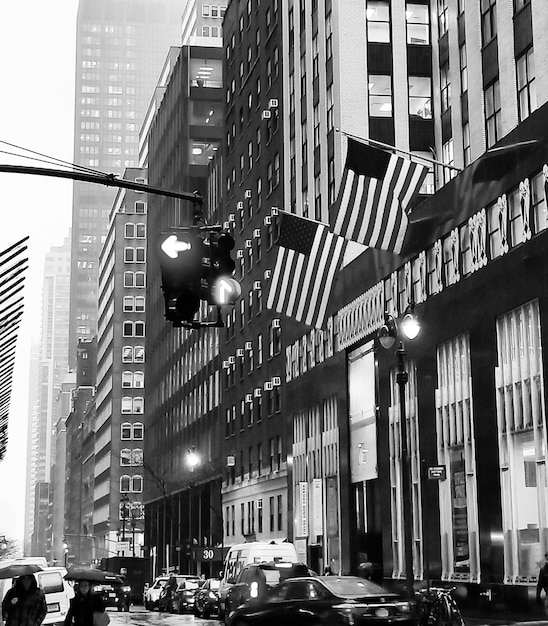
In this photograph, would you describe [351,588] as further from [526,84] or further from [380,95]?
[380,95]

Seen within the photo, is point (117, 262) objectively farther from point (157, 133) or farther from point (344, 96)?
point (344, 96)

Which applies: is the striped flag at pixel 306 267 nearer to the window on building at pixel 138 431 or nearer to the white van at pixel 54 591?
the white van at pixel 54 591

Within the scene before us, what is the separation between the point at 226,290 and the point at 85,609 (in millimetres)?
7752

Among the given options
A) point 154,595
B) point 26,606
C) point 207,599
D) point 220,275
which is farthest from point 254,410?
point 220,275

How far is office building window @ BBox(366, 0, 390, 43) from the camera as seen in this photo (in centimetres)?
5747

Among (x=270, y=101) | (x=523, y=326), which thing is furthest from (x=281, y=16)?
(x=523, y=326)

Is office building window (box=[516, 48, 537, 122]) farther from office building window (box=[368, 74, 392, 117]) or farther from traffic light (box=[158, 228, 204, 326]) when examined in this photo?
traffic light (box=[158, 228, 204, 326])

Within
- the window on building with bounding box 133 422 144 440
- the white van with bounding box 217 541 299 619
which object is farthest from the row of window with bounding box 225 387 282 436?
the window on building with bounding box 133 422 144 440

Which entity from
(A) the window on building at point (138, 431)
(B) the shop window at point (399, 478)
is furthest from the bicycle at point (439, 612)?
(A) the window on building at point (138, 431)

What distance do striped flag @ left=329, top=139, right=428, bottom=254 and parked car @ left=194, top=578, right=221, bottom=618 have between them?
56.9 feet

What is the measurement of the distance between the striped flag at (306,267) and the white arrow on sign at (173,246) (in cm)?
2861

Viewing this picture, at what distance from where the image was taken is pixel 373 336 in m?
49.4

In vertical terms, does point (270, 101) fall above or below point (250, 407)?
above

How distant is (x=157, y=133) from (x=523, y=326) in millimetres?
102881
